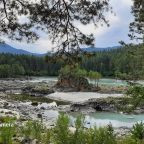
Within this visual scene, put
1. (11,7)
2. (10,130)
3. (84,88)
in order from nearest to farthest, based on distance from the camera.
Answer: (11,7), (10,130), (84,88)

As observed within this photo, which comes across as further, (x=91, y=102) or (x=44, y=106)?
(x=91, y=102)

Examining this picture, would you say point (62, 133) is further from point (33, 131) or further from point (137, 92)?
point (137, 92)

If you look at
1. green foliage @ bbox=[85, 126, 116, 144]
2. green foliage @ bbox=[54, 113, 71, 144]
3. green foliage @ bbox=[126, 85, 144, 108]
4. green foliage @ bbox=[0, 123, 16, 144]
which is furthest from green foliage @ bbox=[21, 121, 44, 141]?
green foliage @ bbox=[126, 85, 144, 108]

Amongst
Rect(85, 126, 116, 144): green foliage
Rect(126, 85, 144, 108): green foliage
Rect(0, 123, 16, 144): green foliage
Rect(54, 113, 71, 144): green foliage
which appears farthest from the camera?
Result: Rect(126, 85, 144, 108): green foliage

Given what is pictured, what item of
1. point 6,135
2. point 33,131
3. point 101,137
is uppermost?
point 101,137

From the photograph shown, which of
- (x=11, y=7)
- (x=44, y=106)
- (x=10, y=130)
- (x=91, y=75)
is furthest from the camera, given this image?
(x=91, y=75)

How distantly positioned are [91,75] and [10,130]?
129m

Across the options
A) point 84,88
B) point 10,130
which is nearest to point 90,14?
point 10,130

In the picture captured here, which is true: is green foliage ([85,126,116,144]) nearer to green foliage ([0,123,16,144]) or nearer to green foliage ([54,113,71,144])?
green foliage ([54,113,71,144])

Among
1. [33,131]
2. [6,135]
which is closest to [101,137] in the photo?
[6,135]

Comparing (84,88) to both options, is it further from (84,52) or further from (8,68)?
(84,52)

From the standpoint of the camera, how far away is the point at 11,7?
34.9ft

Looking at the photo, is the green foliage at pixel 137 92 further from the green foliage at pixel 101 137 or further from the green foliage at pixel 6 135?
the green foliage at pixel 101 137

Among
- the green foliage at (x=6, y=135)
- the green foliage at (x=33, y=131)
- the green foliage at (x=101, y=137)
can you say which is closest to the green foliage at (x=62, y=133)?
the green foliage at (x=101, y=137)
